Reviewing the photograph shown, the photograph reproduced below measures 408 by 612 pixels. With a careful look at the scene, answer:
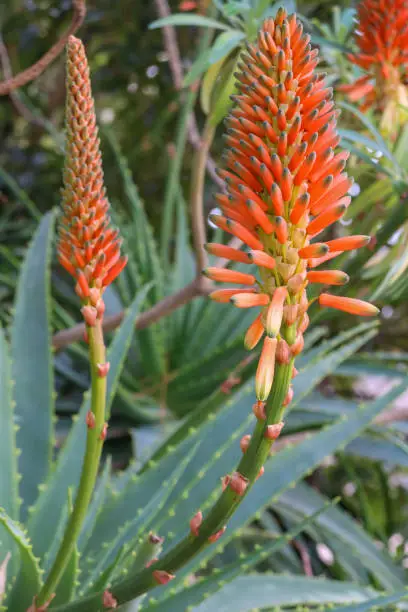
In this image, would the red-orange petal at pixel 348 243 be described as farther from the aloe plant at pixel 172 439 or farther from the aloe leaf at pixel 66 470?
the aloe leaf at pixel 66 470

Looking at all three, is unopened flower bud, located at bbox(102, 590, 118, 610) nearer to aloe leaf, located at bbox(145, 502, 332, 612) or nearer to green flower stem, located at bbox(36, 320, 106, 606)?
green flower stem, located at bbox(36, 320, 106, 606)

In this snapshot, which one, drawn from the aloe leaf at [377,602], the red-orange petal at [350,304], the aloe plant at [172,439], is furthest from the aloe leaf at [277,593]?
the red-orange petal at [350,304]

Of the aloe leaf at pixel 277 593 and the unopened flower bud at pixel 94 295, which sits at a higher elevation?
→ the unopened flower bud at pixel 94 295

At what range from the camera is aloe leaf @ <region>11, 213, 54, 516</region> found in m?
0.59

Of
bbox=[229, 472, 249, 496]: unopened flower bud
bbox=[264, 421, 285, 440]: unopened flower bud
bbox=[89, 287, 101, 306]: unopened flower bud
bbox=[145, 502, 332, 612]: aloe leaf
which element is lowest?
bbox=[145, 502, 332, 612]: aloe leaf

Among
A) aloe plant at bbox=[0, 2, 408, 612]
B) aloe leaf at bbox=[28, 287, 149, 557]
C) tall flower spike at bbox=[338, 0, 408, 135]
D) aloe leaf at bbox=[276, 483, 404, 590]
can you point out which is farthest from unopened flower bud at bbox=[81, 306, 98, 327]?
aloe leaf at bbox=[276, 483, 404, 590]

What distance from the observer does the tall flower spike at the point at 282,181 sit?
0.24 meters

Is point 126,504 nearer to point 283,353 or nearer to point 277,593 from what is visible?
point 277,593

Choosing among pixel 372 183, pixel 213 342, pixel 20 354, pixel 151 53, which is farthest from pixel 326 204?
pixel 151 53

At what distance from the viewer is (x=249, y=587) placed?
56 cm

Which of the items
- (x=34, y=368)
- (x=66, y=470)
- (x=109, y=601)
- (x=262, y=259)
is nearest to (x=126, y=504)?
(x=66, y=470)

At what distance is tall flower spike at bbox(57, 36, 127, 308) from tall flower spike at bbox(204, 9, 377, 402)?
0.06 meters

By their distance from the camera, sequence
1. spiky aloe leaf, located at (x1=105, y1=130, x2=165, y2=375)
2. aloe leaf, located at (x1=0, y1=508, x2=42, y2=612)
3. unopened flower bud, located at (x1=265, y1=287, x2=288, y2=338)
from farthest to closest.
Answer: spiky aloe leaf, located at (x1=105, y1=130, x2=165, y2=375) < aloe leaf, located at (x1=0, y1=508, x2=42, y2=612) < unopened flower bud, located at (x1=265, y1=287, x2=288, y2=338)

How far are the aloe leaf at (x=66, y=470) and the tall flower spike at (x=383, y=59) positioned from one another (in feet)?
0.89
